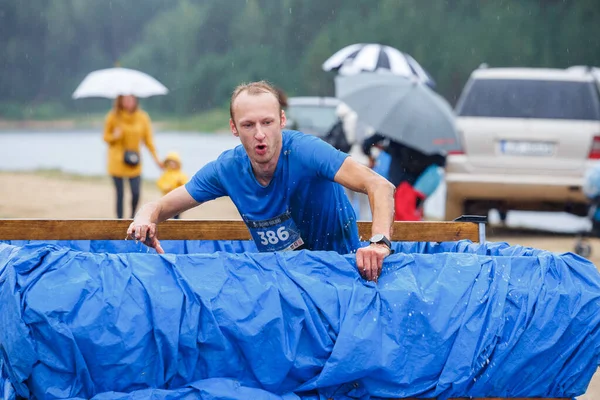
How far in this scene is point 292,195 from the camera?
13.9 feet

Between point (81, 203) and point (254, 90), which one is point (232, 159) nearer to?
point (254, 90)

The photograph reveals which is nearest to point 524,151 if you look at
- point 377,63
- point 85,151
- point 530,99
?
point 530,99

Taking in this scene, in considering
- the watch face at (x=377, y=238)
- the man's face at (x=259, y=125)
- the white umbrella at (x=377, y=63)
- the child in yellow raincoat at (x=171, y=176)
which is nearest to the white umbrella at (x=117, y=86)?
the child in yellow raincoat at (x=171, y=176)

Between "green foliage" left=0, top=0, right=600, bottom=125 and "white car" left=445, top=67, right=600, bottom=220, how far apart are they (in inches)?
1221

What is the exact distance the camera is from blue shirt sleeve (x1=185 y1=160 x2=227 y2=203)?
14.4 ft

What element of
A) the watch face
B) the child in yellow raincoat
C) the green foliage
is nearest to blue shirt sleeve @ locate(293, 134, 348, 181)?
the watch face

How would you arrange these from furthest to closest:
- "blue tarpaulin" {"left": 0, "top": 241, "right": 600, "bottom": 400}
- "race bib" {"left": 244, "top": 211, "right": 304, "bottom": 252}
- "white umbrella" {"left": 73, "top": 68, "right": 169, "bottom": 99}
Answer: "white umbrella" {"left": 73, "top": 68, "right": 169, "bottom": 99}, "race bib" {"left": 244, "top": 211, "right": 304, "bottom": 252}, "blue tarpaulin" {"left": 0, "top": 241, "right": 600, "bottom": 400}

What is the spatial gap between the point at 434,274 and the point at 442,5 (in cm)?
5365

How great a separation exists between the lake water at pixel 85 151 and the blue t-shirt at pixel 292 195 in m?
13.7

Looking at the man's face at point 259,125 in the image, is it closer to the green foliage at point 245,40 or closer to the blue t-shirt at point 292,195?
the blue t-shirt at point 292,195

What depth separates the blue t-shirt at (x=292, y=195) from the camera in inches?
163

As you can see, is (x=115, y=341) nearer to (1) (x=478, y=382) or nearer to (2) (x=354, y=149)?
(1) (x=478, y=382)

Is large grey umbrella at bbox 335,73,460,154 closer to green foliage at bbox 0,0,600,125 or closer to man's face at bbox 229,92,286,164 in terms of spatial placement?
man's face at bbox 229,92,286,164

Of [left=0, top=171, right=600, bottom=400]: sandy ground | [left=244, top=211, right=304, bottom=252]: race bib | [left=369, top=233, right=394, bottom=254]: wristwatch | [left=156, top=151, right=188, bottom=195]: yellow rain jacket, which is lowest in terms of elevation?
[left=0, top=171, right=600, bottom=400]: sandy ground
